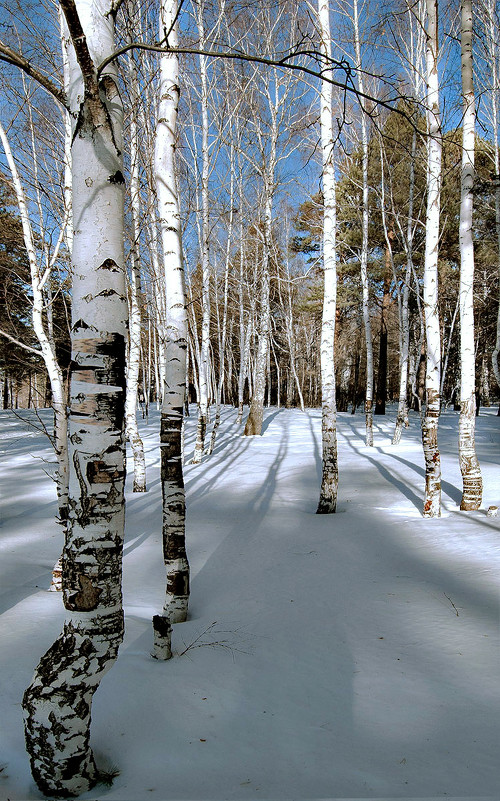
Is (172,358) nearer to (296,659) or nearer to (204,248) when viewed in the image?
(296,659)

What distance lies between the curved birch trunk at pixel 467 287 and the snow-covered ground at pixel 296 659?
557 millimetres

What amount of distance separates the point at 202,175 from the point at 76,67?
11.4 metres

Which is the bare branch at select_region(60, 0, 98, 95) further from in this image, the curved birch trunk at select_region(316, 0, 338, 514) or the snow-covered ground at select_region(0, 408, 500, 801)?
the curved birch trunk at select_region(316, 0, 338, 514)

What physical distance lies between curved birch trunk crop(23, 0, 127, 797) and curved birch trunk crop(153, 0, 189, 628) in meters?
1.88

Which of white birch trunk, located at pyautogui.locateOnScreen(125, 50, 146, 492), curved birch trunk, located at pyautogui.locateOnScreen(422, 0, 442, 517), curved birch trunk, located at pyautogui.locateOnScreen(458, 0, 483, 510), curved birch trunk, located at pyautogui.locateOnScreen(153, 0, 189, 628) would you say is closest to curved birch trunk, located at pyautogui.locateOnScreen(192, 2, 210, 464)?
white birch trunk, located at pyautogui.locateOnScreen(125, 50, 146, 492)

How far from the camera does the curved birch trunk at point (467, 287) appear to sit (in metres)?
6.77

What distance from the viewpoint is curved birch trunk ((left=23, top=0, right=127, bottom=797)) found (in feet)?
6.16

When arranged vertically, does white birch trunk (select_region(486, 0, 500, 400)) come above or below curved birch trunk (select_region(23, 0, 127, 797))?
above

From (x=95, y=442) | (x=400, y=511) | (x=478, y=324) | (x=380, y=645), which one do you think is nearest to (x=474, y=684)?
(x=380, y=645)

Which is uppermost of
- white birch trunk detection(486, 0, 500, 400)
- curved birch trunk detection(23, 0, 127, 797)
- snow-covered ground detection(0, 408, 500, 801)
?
white birch trunk detection(486, 0, 500, 400)

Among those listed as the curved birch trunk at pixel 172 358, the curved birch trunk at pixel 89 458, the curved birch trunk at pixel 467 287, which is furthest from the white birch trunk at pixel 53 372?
the curved birch trunk at pixel 467 287

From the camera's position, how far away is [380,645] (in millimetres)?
3416

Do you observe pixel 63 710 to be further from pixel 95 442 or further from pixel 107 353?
pixel 107 353

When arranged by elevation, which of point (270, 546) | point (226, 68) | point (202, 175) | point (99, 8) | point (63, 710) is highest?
point (226, 68)
